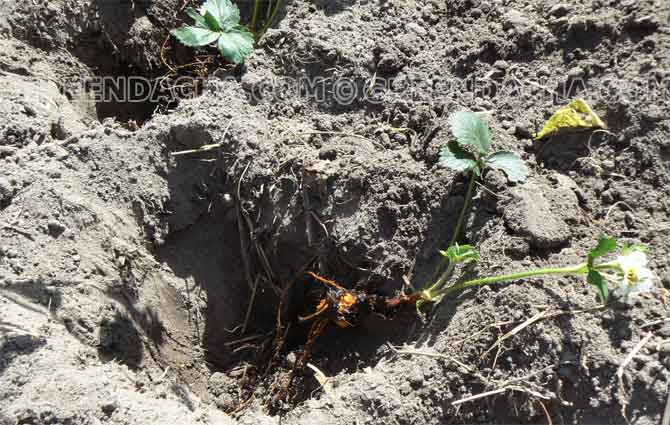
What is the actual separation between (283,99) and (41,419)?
1.18 m

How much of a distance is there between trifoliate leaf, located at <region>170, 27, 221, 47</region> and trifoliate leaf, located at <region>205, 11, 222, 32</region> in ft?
0.07

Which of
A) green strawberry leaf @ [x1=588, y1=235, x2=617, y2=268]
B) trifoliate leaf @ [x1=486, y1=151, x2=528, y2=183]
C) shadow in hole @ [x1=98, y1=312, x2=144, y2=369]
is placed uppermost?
trifoliate leaf @ [x1=486, y1=151, x2=528, y2=183]

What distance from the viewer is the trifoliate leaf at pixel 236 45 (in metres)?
2.10

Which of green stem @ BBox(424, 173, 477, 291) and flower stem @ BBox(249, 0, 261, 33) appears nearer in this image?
green stem @ BBox(424, 173, 477, 291)

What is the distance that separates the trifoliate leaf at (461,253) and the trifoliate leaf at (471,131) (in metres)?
0.29

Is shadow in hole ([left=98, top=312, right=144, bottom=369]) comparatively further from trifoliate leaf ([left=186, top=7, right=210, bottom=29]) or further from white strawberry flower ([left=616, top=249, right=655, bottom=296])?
white strawberry flower ([left=616, top=249, right=655, bottom=296])

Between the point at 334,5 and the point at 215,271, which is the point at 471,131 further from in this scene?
the point at 215,271

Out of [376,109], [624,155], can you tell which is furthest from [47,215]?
[624,155]

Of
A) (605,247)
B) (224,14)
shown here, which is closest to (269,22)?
(224,14)

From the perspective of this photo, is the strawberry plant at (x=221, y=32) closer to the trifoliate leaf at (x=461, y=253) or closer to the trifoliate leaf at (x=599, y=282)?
the trifoliate leaf at (x=461, y=253)

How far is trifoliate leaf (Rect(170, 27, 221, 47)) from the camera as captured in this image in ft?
6.89

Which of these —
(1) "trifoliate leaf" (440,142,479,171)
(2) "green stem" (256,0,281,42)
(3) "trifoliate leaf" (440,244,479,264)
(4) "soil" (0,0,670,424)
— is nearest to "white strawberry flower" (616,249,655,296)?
(4) "soil" (0,0,670,424)

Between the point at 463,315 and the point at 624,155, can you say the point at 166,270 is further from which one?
the point at 624,155

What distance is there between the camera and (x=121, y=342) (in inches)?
71.5
